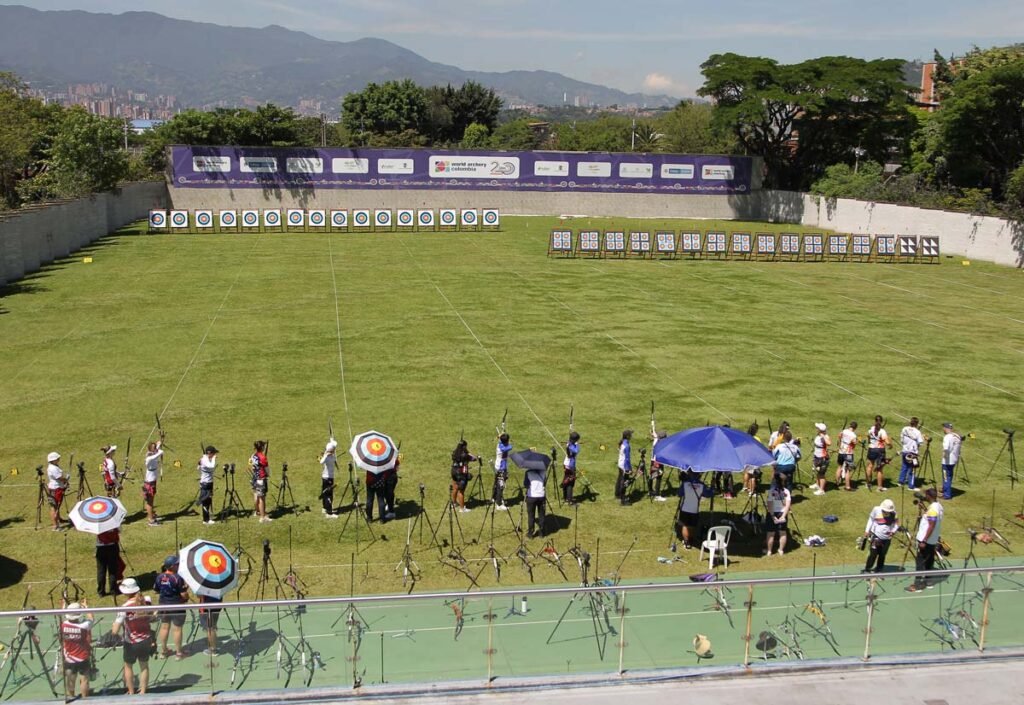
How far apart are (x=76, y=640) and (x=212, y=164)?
61016mm

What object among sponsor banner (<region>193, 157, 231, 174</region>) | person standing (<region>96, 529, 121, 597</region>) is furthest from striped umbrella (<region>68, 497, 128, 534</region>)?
sponsor banner (<region>193, 157, 231, 174</region>)

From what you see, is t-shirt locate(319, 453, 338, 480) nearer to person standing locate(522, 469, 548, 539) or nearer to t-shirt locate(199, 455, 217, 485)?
t-shirt locate(199, 455, 217, 485)

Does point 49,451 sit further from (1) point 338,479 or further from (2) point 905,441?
(2) point 905,441

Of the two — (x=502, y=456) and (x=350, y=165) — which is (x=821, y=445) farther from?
(x=350, y=165)

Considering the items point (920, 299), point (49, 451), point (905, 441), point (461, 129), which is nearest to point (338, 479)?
point (49, 451)

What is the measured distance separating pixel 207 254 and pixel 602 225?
28225 millimetres

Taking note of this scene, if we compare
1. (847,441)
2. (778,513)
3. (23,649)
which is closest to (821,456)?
(847,441)

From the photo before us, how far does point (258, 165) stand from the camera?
65.9 metres

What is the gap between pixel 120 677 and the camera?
30.2 ft

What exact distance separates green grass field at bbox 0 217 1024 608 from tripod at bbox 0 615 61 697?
4.20 m

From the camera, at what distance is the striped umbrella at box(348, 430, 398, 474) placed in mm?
15148

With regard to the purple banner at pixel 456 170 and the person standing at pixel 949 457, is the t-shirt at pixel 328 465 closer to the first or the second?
the person standing at pixel 949 457

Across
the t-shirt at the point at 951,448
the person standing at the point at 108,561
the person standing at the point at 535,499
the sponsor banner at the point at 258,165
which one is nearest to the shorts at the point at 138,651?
the person standing at the point at 108,561

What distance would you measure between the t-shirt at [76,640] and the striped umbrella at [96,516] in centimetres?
385
